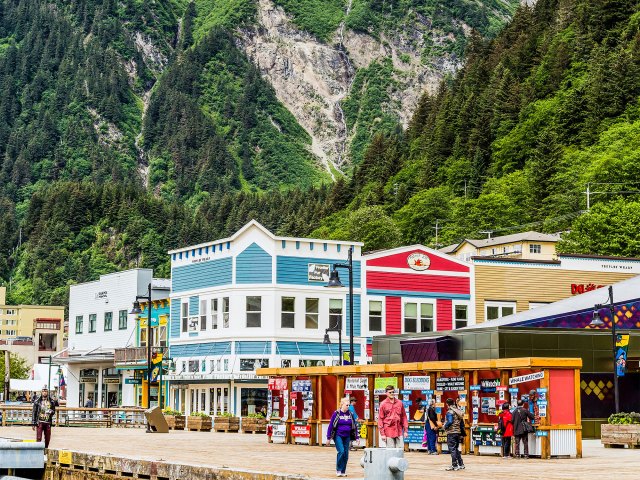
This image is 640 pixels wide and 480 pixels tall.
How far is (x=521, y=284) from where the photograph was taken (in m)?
67.1

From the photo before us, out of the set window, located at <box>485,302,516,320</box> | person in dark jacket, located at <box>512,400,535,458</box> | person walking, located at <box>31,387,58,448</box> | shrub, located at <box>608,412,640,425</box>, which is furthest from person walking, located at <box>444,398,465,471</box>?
window, located at <box>485,302,516,320</box>

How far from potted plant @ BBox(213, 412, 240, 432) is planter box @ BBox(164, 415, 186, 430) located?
2.78m

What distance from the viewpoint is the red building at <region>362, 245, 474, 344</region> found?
6531 cm

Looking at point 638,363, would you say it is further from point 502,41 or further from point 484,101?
point 502,41

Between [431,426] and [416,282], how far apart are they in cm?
3227

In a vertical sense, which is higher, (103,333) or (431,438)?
(103,333)

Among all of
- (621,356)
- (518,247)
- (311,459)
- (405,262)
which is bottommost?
(311,459)

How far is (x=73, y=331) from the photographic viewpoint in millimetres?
84562

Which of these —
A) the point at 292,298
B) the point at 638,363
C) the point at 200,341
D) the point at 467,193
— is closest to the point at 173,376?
the point at 200,341

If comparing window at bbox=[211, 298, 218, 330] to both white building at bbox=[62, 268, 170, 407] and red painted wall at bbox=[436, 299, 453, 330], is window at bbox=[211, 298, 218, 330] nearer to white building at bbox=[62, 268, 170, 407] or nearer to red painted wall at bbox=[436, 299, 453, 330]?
white building at bbox=[62, 268, 170, 407]

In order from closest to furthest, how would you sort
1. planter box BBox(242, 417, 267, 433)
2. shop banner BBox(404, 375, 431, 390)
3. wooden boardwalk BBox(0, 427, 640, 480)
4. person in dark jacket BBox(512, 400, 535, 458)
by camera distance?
wooden boardwalk BBox(0, 427, 640, 480)
person in dark jacket BBox(512, 400, 535, 458)
shop banner BBox(404, 375, 431, 390)
planter box BBox(242, 417, 267, 433)

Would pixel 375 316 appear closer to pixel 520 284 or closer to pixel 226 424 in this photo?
pixel 520 284

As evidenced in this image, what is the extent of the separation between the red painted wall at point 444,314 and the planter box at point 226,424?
53.9 ft

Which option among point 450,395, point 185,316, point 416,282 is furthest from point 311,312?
point 450,395
